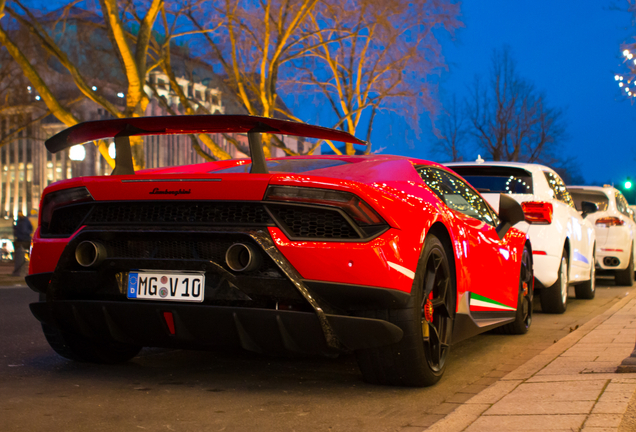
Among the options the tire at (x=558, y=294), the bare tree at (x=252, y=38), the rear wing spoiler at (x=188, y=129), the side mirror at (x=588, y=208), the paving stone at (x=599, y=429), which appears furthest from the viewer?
the bare tree at (x=252, y=38)

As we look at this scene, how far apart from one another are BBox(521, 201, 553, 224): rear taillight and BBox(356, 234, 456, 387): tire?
11.7ft

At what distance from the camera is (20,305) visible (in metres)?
9.53

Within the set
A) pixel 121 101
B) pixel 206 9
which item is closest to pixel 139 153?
pixel 206 9

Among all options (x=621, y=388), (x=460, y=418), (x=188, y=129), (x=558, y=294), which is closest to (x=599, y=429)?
(x=460, y=418)

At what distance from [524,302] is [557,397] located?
120 inches

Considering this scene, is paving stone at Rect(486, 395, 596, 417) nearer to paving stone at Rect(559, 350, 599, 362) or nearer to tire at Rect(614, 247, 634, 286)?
paving stone at Rect(559, 350, 599, 362)

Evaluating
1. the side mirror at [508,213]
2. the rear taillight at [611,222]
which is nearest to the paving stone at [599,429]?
the side mirror at [508,213]

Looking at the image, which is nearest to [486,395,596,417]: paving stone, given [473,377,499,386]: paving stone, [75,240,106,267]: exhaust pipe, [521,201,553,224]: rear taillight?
[473,377,499,386]: paving stone

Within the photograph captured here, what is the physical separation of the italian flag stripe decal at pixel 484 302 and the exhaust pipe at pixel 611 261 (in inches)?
313

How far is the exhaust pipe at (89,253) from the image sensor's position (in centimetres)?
401

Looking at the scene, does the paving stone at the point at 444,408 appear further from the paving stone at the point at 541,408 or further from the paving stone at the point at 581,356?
the paving stone at the point at 581,356

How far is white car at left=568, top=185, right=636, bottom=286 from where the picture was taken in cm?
1269

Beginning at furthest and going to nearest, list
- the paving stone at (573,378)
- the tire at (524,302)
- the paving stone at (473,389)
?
1. the tire at (524,302)
2. the paving stone at (473,389)
3. the paving stone at (573,378)

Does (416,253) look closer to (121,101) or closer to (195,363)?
(195,363)
